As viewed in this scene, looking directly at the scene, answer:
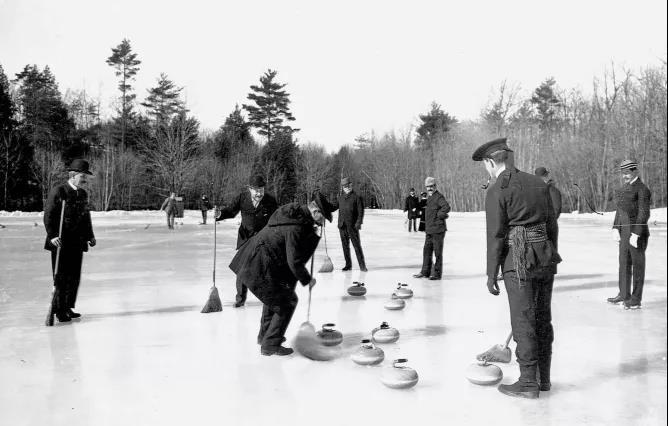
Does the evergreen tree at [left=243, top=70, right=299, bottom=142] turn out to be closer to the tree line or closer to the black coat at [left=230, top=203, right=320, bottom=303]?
the tree line

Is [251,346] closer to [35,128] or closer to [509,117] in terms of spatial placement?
[35,128]

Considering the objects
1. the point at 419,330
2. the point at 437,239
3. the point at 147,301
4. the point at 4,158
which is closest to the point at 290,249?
the point at 419,330

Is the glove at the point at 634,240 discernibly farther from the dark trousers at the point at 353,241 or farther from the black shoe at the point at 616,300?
the dark trousers at the point at 353,241

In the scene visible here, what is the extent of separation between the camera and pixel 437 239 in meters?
9.40

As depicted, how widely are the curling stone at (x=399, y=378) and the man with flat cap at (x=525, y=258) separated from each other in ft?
2.27

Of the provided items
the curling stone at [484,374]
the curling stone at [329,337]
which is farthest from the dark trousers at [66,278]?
the curling stone at [484,374]

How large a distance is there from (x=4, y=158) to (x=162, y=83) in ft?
98.5

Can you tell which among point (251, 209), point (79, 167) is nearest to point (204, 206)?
point (251, 209)

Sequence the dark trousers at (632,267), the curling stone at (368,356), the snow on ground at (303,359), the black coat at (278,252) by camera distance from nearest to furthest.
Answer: the snow on ground at (303,359)
the curling stone at (368,356)
the black coat at (278,252)
the dark trousers at (632,267)

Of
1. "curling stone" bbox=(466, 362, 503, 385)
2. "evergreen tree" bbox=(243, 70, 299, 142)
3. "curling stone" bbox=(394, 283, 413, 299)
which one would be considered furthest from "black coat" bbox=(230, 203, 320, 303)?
"evergreen tree" bbox=(243, 70, 299, 142)

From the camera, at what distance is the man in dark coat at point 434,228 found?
30.7 ft

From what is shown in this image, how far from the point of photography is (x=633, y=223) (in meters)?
6.67

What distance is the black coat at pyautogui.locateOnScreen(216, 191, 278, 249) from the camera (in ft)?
23.1

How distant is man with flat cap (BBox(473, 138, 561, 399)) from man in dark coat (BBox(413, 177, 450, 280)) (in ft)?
16.8
